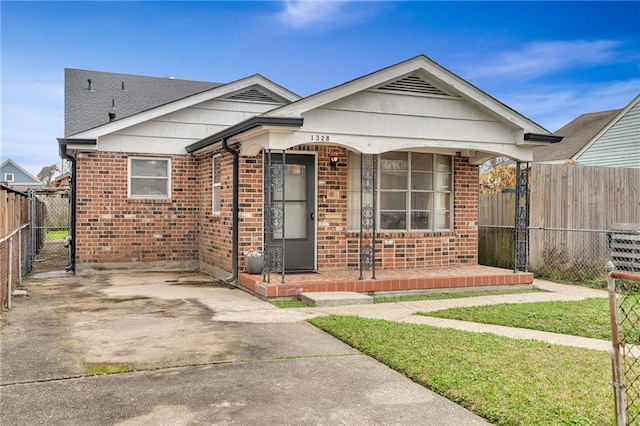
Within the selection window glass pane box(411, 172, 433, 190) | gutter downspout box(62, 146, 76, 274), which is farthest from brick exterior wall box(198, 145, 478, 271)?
gutter downspout box(62, 146, 76, 274)

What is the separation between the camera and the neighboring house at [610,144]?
20.7m

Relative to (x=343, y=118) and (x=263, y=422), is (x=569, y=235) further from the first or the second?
(x=263, y=422)

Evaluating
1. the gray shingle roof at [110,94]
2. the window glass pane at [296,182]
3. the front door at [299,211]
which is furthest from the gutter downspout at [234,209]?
the gray shingle roof at [110,94]

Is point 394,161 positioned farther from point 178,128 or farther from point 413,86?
point 178,128

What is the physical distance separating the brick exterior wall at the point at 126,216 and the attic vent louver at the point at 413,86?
5.68 m

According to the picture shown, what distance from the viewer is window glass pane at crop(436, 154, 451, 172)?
11922mm

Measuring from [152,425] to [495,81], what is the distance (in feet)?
88.5

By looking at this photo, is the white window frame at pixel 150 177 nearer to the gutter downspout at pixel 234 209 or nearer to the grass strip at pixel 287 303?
the gutter downspout at pixel 234 209

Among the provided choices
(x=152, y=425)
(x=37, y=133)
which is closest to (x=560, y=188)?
(x=152, y=425)

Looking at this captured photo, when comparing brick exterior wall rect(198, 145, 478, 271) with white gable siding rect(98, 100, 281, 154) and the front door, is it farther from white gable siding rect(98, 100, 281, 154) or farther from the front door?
white gable siding rect(98, 100, 281, 154)

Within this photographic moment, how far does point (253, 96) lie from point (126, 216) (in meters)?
4.43

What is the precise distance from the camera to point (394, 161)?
1155 cm

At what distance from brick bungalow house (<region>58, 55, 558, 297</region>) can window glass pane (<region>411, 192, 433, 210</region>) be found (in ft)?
0.07

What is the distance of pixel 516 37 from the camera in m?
19.2
